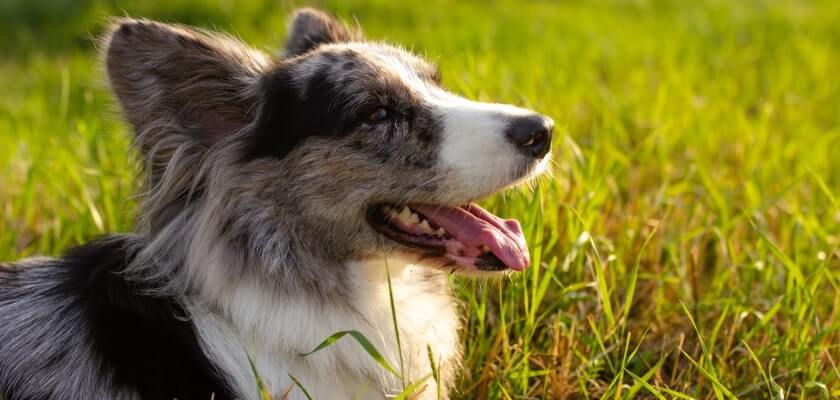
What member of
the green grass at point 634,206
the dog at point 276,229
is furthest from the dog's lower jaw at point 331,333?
the green grass at point 634,206

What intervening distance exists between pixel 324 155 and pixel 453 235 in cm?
48

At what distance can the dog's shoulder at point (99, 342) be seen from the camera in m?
2.48

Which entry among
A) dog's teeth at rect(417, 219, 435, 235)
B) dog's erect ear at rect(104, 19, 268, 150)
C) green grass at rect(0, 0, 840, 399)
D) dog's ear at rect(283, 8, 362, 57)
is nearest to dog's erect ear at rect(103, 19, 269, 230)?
dog's erect ear at rect(104, 19, 268, 150)

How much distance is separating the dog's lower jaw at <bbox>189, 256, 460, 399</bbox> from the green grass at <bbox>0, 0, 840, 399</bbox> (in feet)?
0.85

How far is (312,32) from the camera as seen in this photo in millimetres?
3416

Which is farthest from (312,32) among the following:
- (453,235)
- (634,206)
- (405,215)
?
(634,206)

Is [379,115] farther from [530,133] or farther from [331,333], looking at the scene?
[331,333]

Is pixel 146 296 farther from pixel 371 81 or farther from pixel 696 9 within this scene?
pixel 696 9

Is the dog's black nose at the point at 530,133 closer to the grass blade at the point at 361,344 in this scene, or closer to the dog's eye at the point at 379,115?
the dog's eye at the point at 379,115

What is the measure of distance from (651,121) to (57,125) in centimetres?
357

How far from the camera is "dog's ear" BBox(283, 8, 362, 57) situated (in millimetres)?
3404

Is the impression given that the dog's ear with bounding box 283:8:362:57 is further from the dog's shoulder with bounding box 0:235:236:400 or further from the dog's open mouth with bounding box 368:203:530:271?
the dog's shoulder with bounding box 0:235:236:400

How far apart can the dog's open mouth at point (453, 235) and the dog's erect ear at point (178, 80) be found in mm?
572

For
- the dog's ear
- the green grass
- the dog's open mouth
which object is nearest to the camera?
the dog's open mouth
